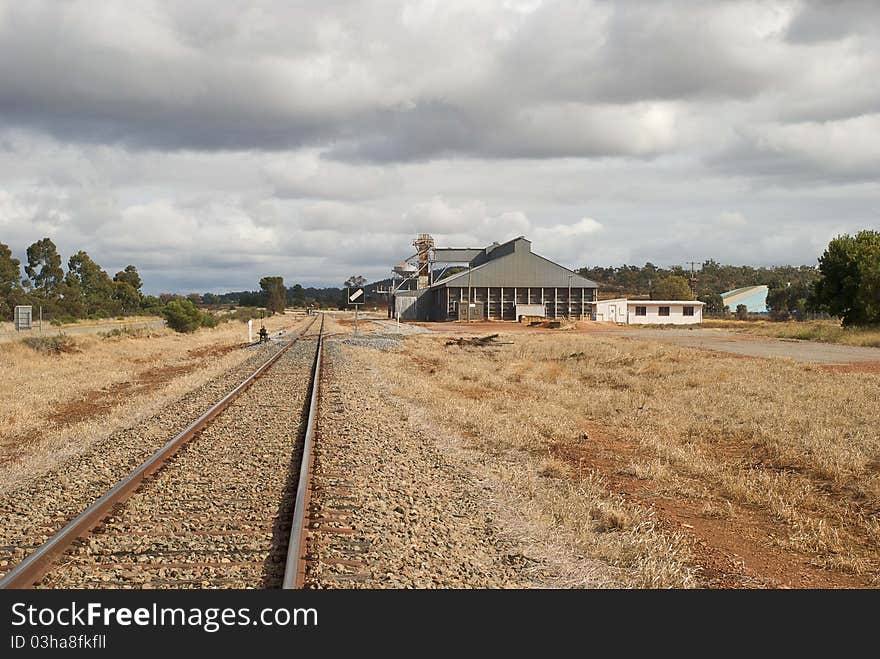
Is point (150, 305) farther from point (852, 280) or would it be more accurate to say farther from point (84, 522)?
point (84, 522)

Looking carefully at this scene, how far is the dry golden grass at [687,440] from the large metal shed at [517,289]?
53.7 meters

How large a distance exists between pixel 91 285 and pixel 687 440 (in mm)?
105232

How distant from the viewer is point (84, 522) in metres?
7.09

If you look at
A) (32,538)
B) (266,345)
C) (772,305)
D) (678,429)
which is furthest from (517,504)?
(772,305)

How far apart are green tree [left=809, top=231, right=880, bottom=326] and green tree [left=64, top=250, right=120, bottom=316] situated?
81928 mm

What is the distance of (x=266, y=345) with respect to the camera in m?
38.2

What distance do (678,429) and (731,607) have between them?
9572 millimetres

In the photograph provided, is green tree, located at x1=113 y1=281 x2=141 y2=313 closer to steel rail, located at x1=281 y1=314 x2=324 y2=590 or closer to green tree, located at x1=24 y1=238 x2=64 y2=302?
green tree, located at x1=24 y1=238 x2=64 y2=302

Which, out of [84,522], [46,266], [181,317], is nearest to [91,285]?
[46,266]

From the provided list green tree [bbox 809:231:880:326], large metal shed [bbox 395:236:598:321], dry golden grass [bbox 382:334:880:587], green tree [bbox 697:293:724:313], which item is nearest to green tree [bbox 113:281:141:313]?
large metal shed [bbox 395:236:598:321]

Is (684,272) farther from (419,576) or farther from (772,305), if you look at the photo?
(419,576)

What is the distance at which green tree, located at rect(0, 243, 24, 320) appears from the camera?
7838 cm

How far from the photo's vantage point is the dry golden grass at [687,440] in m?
8.03

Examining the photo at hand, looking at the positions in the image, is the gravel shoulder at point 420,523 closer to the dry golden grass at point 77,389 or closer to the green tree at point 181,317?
the dry golden grass at point 77,389
